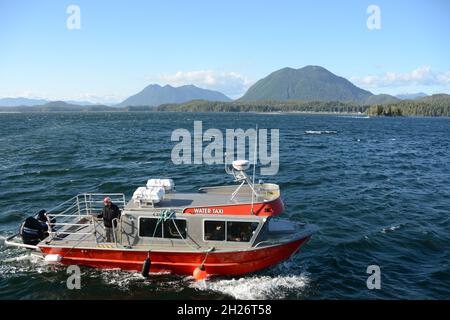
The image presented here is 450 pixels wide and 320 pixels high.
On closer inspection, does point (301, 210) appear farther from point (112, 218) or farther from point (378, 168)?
point (378, 168)

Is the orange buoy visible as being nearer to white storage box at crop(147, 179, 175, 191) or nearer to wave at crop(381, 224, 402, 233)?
white storage box at crop(147, 179, 175, 191)

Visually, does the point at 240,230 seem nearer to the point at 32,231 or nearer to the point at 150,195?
the point at 150,195

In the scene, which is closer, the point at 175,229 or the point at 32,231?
the point at 175,229

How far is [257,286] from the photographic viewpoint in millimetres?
14648

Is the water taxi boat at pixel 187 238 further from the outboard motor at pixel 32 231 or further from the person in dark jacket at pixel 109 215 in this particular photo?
the person in dark jacket at pixel 109 215

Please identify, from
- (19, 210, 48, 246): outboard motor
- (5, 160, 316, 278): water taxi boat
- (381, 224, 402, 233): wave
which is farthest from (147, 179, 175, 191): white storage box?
(381, 224, 402, 233): wave

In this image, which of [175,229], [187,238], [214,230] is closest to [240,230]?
[214,230]

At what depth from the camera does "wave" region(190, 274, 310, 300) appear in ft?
46.3

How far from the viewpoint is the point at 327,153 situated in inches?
1941

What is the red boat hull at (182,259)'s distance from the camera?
14500 millimetres

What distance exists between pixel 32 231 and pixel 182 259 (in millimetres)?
6479

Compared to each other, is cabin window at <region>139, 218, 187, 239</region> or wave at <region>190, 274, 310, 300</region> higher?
cabin window at <region>139, 218, 187, 239</region>
